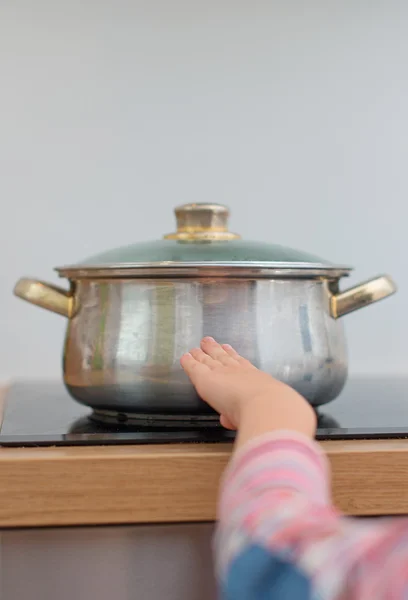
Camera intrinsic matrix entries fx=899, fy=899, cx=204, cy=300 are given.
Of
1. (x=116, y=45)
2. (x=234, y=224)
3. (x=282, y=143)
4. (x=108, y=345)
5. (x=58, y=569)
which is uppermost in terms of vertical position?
(x=116, y=45)

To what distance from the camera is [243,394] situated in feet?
2.04

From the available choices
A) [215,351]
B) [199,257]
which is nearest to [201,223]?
[199,257]

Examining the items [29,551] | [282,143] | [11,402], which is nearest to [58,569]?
[29,551]

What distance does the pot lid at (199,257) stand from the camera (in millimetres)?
807

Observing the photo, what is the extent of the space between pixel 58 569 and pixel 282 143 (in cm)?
84

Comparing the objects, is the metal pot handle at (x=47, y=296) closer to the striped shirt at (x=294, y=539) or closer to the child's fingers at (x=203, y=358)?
the child's fingers at (x=203, y=358)

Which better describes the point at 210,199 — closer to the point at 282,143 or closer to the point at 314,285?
the point at 282,143

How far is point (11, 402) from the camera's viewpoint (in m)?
1.02

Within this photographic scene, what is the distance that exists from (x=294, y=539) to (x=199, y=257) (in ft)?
1.55

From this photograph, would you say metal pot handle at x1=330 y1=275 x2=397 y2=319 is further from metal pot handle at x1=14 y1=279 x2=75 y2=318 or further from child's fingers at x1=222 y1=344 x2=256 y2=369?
metal pot handle at x1=14 y1=279 x2=75 y2=318

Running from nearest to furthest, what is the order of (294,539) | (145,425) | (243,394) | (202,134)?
(294,539) → (243,394) → (145,425) → (202,134)

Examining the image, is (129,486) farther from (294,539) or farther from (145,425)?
(294,539)

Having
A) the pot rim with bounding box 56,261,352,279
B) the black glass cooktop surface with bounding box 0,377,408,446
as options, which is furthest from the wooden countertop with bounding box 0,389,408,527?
the pot rim with bounding box 56,261,352,279

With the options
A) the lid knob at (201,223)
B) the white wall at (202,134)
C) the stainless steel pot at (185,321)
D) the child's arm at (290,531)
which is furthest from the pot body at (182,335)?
the white wall at (202,134)
